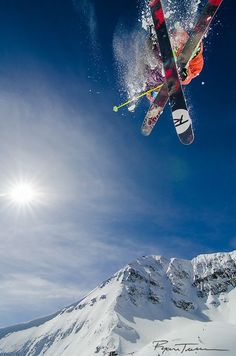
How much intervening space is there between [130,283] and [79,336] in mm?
37203

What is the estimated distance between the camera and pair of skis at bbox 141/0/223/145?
64.7 feet

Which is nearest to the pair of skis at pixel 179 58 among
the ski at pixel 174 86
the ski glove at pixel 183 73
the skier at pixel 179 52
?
the ski at pixel 174 86

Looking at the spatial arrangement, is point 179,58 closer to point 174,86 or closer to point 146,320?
point 174,86

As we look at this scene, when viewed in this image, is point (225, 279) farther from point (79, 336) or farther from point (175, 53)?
point (175, 53)

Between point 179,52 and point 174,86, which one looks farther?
point 179,52

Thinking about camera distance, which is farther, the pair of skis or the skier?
the skier

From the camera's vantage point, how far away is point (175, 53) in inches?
832

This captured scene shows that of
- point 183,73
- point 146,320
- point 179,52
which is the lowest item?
point 183,73

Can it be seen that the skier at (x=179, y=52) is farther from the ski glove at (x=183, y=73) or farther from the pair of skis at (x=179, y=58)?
the pair of skis at (x=179, y=58)

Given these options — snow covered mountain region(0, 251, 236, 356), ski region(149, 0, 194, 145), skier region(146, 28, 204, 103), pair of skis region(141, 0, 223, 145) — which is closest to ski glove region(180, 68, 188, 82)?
skier region(146, 28, 204, 103)

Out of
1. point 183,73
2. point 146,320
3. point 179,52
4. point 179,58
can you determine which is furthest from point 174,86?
point 146,320

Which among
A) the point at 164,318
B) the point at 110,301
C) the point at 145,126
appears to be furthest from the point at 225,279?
the point at 145,126

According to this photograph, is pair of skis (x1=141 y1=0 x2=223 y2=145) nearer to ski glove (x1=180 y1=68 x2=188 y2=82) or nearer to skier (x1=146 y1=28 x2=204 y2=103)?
ski glove (x1=180 y1=68 x2=188 y2=82)

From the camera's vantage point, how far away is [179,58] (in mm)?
20812
